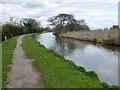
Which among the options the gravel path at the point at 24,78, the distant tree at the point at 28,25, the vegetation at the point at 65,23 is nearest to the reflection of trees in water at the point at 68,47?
the gravel path at the point at 24,78

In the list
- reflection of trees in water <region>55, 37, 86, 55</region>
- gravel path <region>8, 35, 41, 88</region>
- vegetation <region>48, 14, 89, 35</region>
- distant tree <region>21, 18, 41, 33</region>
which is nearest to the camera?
gravel path <region>8, 35, 41, 88</region>

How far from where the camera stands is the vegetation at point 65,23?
9019 centimetres

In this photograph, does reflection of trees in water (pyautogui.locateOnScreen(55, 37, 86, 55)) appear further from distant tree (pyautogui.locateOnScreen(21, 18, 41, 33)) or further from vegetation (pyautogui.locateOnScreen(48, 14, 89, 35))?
distant tree (pyautogui.locateOnScreen(21, 18, 41, 33))

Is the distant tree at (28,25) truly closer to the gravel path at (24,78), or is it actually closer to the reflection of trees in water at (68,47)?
the reflection of trees in water at (68,47)

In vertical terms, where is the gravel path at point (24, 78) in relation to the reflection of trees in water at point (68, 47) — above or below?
above

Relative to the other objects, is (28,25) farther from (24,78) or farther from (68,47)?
(24,78)

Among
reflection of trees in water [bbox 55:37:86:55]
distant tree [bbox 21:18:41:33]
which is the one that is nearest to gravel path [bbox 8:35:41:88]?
reflection of trees in water [bbox 55:37:86:55]

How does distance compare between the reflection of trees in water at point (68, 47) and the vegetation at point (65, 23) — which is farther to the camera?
the vegetation at point (65, 23)

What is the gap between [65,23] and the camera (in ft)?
308

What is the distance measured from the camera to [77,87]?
32.1ft

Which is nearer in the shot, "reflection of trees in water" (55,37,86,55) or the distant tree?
"reflection of trees in water" (55,37,86,55)

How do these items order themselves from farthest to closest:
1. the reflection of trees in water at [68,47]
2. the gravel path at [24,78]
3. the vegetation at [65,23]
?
the vegetation at [65,23]
the reflection of trees in water at [68,47]
the gravel path at [24,78]

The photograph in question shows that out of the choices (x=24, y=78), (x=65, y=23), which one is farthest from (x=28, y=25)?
(x=24, y=78)

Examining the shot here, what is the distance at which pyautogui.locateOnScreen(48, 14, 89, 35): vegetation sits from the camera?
9019cm
